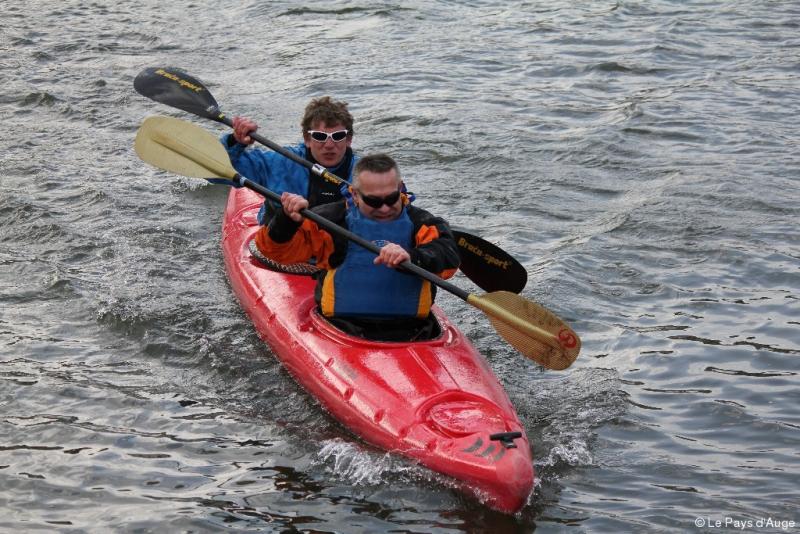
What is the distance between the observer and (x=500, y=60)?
44.4 feet

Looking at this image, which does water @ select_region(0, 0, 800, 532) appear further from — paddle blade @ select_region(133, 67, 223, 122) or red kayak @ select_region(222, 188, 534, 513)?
paddle blade @ select_region(133, 67, 223, 122)

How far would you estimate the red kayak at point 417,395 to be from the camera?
15.9 ft

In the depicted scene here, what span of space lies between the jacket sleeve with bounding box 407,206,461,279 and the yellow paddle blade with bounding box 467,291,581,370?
208mm

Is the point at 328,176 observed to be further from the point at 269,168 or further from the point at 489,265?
the point at 489,265

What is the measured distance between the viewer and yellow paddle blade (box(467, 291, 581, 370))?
5516 mm

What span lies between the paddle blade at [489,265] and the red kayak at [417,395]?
1.12 feet

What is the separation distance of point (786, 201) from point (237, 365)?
188 inches

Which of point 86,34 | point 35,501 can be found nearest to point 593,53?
point 86,34

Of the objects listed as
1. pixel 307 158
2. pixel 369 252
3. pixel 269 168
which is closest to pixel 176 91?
pixel 269 168

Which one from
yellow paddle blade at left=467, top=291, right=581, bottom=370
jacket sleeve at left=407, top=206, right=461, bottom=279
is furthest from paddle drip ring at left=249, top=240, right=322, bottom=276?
yellow paddle blade at left=467, top=291, right=581, bottom=370

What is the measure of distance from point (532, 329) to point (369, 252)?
90 cm

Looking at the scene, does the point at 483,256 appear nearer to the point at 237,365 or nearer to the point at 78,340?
the point at 237,365

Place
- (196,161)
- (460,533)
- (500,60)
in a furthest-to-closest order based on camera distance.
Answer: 1. (500,60)
2. (196,161)
3. (460,533)

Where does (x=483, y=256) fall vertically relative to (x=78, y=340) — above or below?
above
